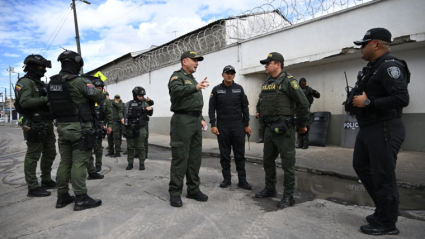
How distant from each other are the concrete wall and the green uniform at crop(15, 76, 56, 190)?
6.33 metres

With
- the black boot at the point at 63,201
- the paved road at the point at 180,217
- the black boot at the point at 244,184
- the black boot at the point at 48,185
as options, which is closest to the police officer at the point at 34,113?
the black boot at the point at 48,185

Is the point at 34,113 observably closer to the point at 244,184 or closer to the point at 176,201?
the point at 176,201

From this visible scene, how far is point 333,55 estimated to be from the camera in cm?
677

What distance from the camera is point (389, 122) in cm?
237

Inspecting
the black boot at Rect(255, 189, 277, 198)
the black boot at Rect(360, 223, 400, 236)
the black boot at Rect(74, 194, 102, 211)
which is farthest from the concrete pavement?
the black boot at Rect(74, 194, 102, 211)

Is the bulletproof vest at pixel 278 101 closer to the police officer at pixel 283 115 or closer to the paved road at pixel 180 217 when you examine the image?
the police officer at pixel 283 115

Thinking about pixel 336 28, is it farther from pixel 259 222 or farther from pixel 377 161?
pixel 259 222

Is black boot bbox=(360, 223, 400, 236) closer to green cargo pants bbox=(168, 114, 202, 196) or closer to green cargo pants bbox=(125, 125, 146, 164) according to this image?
green cargo pants bbox=(168, 114, 202, 196)

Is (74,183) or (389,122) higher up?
(389,122)

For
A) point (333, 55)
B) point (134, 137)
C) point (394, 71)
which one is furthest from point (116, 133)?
point (394, 71)

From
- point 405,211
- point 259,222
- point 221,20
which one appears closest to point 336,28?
point 221,20

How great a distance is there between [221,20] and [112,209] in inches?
333

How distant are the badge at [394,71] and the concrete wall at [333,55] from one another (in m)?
4.25

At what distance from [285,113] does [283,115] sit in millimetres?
36
